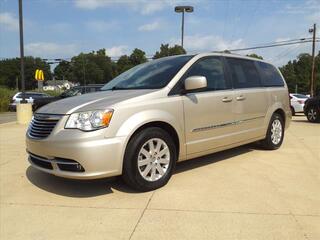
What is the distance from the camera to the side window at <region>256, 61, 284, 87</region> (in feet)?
22.5

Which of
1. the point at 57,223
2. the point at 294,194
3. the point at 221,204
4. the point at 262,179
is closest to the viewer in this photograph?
the point at 57,223

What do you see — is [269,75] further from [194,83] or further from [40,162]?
[40,162]

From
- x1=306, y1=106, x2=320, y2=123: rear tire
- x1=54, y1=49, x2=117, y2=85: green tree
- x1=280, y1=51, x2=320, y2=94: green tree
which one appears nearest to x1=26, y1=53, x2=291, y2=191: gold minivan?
x1=306, y1=106, x2=320, y2=123: rear tire

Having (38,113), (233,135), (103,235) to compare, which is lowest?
(103,235)

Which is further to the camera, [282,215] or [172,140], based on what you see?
[172,140]

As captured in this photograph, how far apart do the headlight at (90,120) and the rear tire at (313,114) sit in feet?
36.3

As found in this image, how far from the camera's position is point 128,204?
423 centimetres

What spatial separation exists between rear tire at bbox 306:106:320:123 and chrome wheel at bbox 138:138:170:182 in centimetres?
1026

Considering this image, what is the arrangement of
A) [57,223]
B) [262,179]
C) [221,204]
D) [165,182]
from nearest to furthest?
[57,223]
[221,204]
[165,182]
[262,179]

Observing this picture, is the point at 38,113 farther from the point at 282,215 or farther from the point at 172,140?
the point at 282,215

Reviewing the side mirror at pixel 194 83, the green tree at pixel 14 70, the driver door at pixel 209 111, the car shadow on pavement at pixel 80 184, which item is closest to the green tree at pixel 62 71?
the green tree at pixel 14 70

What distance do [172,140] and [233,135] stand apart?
136 centimetres

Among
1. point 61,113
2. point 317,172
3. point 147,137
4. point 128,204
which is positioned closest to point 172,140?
point 147,137

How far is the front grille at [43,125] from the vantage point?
4.46 metres
